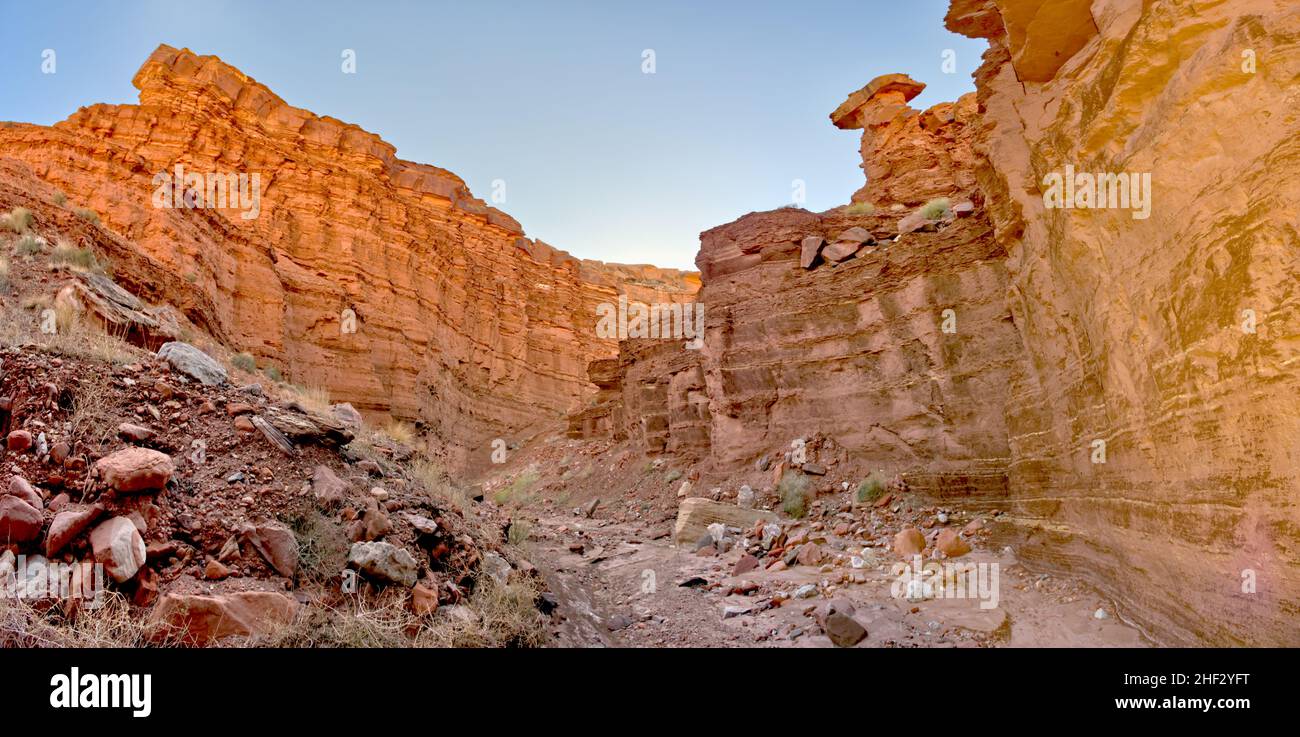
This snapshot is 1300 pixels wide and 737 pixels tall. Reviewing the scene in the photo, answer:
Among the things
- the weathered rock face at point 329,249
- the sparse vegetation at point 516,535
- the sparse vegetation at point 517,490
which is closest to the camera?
the sparse vegetation at point 516,535

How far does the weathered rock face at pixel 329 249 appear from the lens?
1845cm

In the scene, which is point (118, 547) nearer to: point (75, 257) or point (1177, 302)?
point (1177, 302)

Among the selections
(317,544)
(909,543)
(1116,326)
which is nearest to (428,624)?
(317,544)

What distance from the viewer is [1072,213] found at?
529 centimetres

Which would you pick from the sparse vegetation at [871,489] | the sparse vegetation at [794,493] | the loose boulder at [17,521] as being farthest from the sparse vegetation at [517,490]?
the loose boulder at [17,521]

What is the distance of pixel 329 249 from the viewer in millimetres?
25250

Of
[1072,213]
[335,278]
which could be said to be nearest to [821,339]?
[1072,213]

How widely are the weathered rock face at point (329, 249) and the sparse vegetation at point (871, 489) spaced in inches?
495

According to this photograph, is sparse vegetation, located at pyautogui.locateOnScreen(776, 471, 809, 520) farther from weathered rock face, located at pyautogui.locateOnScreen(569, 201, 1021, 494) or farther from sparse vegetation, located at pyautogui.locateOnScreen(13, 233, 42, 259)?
sparse vegetation, located at pyautogui.locateOnScreen(13, 233, 42, 259)

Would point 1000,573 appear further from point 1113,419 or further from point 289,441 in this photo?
point 289,441

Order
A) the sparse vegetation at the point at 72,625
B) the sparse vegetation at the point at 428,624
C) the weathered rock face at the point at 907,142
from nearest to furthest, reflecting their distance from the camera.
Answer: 1. the sparse vegetation at the point at 72,625
2. the sparse vegetation at the point at 428,624
3. the weathered rock face at the point at 907,142

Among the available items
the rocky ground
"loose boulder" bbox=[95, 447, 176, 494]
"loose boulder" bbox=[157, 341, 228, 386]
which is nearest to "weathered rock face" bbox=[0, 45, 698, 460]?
"loose boulder" bbox=[157, 341, 228, 386]

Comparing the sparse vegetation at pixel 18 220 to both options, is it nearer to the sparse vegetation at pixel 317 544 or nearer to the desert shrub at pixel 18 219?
the desert shrub at pixel 18 219

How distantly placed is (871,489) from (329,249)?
24085mm
